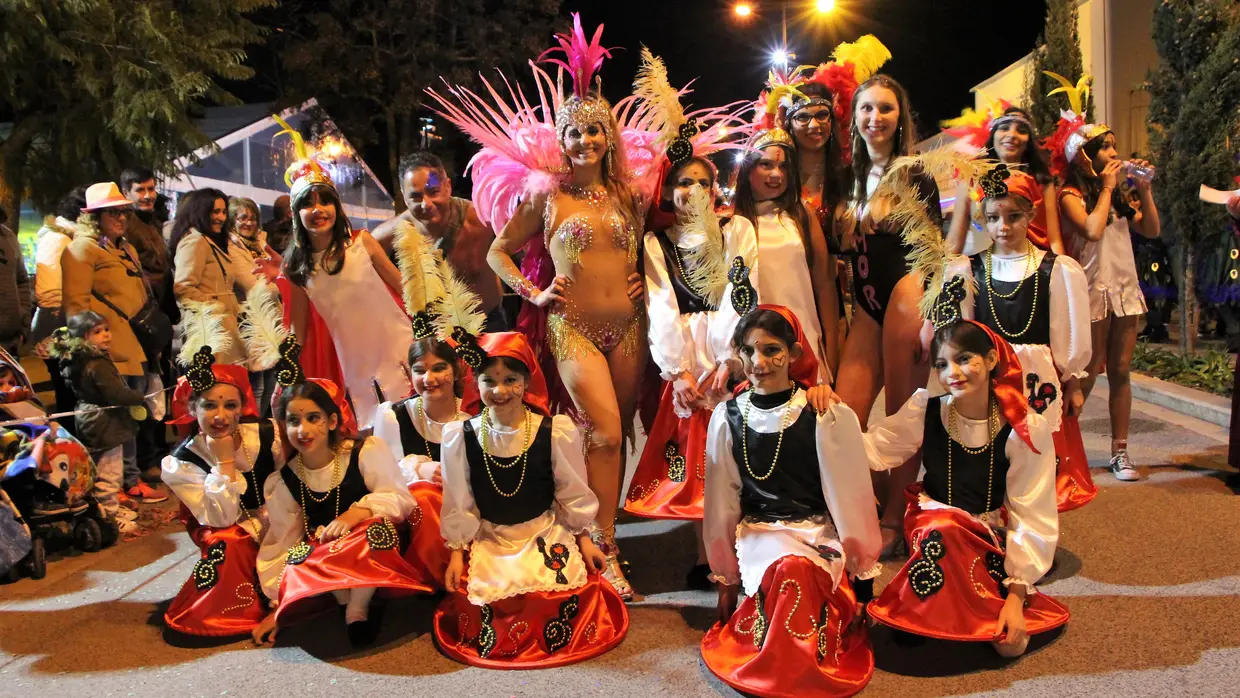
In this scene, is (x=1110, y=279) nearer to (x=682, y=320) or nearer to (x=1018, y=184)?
(x=1018, y=184)

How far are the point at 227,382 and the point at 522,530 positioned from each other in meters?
1.31

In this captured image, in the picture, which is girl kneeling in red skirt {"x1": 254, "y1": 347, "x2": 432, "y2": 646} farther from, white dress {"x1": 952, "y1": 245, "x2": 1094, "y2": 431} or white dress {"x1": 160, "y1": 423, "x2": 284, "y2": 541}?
white dress {"x1": 952, "y1": 245, "x2": 1094, "y2": 431}

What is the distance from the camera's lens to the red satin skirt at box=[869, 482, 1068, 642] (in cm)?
294

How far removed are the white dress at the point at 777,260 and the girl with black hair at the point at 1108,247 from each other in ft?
6.36

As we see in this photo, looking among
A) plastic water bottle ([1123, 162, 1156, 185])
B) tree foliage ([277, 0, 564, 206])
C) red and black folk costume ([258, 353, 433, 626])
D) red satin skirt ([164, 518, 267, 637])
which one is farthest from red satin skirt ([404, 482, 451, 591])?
tree foliage ([277, 0, 564, 206])

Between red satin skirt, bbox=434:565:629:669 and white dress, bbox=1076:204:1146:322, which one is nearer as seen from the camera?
red satin skirt, bbox=434:565:629:669

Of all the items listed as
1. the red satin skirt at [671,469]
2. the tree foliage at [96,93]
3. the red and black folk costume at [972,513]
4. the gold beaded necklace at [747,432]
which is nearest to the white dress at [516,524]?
the red satin skirt at [671,469]

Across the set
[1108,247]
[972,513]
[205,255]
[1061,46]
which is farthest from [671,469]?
[1061,46]

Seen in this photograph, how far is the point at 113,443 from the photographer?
488 centimetres

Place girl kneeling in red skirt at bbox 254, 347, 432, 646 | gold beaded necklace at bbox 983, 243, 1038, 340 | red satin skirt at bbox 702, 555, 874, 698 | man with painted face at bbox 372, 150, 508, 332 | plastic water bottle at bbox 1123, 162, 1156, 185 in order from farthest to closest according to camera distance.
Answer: plastic water bottle at bbox 1123, 162, 1156, 185, man with painted face at bbox 372, 150, 508, 332, gold beaded necklace at bbox 983, 243, 1038, 340, girl kneeling in red skirt at bbox 254, 347, 432, 646, red satin skirt at bbox 702, 555, 874, 698

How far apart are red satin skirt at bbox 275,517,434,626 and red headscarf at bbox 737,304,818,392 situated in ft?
5.07

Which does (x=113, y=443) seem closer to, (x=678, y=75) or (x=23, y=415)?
(x=23, y=415)

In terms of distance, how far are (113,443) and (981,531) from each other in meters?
4.28

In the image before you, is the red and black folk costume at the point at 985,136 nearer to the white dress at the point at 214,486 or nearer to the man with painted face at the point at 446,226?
the man with painted face at the point at 446,226
